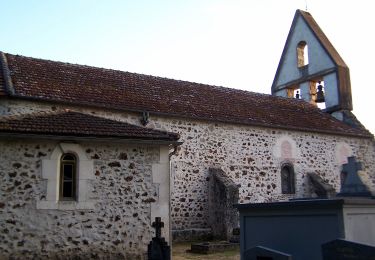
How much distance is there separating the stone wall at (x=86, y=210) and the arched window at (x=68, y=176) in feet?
1.13

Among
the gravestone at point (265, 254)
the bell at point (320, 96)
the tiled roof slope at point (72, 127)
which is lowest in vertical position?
the gravestone at point (265, 254)

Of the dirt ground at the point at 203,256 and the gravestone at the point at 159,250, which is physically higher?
the gravestone at the point at 159,250

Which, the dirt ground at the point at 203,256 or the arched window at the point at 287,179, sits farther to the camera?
the arched window at the point at 287,179

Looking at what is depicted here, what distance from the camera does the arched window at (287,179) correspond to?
16.7 metres

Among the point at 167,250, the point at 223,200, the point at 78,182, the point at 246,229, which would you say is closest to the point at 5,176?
the point at 78,182

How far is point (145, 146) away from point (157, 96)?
5.13 metres

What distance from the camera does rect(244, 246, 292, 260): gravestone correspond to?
5.39 meters

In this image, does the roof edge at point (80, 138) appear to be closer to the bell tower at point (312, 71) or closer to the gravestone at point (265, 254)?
the gravestone at point (265, 254)

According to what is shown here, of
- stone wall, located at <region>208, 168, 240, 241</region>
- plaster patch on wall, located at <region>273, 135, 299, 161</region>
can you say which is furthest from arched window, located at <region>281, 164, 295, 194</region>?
stone wall, located at <region>208, 168, 240, 241</region>

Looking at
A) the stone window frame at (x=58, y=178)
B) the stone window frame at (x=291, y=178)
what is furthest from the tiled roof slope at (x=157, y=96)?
the stone window frame at (x=58, y=178)

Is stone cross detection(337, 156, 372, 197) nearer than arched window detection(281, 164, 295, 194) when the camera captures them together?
Yes

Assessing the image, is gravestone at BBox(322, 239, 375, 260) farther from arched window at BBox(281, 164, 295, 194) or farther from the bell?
the bell

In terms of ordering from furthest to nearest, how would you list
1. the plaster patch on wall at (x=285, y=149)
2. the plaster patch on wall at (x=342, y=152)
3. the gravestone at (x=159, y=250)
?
the plaster patch on wall at (x=342, y=152) → the plaster patch on wall at (x=285, y=149) → the gravestone at (x=159, y=250)

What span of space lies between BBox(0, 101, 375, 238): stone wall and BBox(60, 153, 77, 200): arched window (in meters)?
3.16
